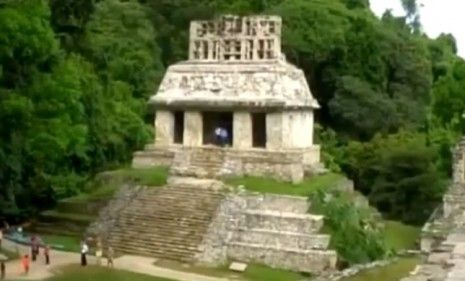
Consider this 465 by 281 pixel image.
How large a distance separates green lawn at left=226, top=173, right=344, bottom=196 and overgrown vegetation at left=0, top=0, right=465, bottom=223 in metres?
5.70

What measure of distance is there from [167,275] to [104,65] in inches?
755

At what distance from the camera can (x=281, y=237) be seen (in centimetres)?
3272

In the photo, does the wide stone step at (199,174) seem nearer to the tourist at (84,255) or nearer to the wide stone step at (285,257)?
the wide stone step at (285,257)

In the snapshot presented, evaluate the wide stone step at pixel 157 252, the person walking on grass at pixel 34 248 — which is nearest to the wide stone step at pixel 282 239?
the wide stone step at pixel 157 252

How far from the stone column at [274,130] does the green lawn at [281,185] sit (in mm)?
1754

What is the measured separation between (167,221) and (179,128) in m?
7.22

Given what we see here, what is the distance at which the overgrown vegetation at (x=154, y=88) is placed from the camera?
34.2 meters

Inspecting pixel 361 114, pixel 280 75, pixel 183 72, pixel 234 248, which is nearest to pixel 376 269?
pixel 234 248

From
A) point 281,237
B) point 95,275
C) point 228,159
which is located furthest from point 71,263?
point 228,159

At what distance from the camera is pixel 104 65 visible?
1863 inches

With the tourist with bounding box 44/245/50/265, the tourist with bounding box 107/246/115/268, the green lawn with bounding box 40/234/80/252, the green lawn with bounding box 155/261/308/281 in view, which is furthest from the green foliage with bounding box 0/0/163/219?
the green lawn with bounding box 155/261/308/281

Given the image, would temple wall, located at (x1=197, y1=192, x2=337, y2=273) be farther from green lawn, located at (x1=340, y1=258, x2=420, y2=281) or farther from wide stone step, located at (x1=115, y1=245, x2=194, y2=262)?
green lawn, located at (x1=340, y1=258, x2=420, y2=281)

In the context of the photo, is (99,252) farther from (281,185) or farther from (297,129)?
(297,129)

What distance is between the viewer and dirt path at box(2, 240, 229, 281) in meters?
29.4
